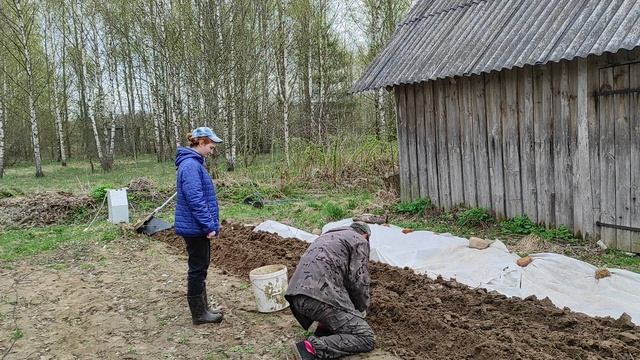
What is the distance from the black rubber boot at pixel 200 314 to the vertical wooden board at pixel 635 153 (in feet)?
16.1

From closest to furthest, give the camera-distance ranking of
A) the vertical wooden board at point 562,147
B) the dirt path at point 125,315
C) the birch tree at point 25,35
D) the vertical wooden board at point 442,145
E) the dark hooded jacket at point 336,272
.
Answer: the dark hooded jacket at point 336,272 → the dirt path at point 125,315 → the vertical wooden board at point 562,147 → the vertical wooden board at point 442,145 → the birch tree at point 25,35

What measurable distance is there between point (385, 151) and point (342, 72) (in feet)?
39.8

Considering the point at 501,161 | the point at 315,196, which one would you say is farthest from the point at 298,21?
the point at 501,161

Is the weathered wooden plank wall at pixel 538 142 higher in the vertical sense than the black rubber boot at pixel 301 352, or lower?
higher

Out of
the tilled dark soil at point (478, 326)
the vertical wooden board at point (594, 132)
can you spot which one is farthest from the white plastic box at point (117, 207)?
the vertical wooden board at point (594, 132)

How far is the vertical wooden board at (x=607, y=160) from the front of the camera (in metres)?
5.97

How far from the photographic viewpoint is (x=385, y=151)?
45.8ft

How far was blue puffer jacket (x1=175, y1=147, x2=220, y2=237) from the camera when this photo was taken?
436 centimetres

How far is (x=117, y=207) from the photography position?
9453mm

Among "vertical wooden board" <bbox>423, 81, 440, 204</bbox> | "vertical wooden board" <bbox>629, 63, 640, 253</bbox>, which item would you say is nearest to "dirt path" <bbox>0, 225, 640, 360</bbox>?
"vertical wooden board" <bbox>629, 63, 640, 253</bbox>

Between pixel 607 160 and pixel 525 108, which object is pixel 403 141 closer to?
pixel 525 108

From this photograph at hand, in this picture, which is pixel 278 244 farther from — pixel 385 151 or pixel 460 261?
pixel 385 151

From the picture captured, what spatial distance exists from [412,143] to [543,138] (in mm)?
2585

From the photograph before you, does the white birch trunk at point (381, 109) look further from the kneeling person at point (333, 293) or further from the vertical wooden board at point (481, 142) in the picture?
the kneeling person at point (333, 293)
